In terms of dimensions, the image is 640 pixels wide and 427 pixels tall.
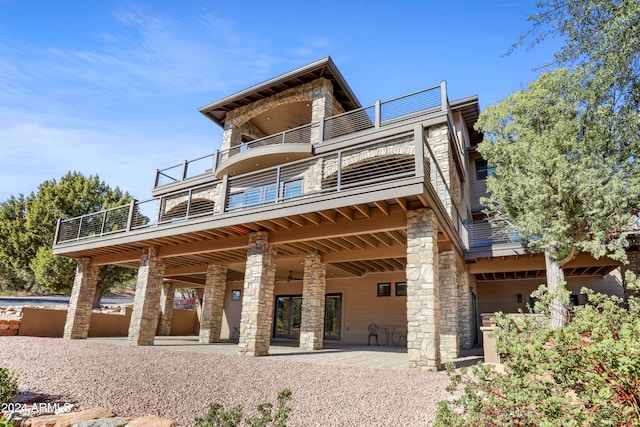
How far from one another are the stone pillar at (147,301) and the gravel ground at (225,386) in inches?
137

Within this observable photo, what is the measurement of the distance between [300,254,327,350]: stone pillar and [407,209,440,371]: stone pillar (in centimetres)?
494

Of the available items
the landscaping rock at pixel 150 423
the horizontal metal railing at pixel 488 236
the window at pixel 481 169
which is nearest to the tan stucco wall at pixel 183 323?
the horizontal metal railing at pixel 488 236

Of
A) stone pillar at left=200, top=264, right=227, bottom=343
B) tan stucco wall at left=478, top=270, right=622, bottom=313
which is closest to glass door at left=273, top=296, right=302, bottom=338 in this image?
stone pillar at left=200, top=264, right=227, bottom=343

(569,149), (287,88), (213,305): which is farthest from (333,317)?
(569,149)

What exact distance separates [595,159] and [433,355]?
7.81 meters

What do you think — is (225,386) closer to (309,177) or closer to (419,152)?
(419,152)

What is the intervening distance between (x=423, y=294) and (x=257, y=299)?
173 inches

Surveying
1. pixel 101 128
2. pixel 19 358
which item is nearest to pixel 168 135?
pixel 101 128

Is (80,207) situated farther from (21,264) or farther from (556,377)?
(556,377)

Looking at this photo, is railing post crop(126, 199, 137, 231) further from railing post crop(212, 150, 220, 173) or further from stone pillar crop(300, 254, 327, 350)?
stone pillar crop(300, 254, 327, 350)

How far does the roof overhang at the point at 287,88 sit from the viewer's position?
1482cm

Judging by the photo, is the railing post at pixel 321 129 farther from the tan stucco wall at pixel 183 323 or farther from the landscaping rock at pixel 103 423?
the tan stucco wall at pixel 183 323

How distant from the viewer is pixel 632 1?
16.7 feet

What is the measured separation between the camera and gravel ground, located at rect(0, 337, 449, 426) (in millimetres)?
4270
